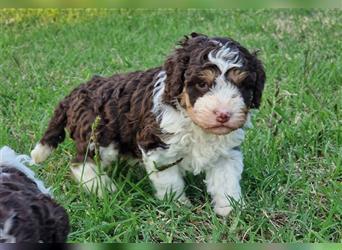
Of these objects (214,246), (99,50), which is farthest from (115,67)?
(214,246)

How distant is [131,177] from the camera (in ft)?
12.7

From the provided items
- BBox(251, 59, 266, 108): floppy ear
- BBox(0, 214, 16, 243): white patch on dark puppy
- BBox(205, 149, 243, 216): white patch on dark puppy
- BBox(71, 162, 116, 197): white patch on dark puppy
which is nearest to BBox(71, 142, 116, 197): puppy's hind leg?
BBox(71, 162, 116, 197): white patch on dark puppy

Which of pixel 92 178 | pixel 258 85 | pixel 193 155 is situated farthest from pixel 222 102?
pixel 92 178

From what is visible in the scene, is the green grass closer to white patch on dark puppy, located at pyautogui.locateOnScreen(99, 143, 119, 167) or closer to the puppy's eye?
white patch on dark puppy, located at pyautogui.locateOnScreen(99, 143, 119, 167)

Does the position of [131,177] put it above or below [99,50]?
below

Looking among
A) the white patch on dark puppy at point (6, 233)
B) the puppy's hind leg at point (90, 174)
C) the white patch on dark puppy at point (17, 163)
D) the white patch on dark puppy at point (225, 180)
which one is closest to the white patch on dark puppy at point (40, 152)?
the puppy's hind leg at point (90, 174)

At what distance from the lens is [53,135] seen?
13.1 feet

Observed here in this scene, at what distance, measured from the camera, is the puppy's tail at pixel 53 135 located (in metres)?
3.88

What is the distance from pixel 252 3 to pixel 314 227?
4.11ft

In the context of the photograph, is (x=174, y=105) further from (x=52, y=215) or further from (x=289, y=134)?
(x=52, y=215)

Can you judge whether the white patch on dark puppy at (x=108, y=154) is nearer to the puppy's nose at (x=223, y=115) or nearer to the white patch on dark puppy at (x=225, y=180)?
the white patch on dark puppy at (x=225, y=180)

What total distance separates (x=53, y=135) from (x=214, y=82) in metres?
1.02

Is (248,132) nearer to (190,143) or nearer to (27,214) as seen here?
(190,143)

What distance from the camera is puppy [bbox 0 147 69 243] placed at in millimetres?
2502
